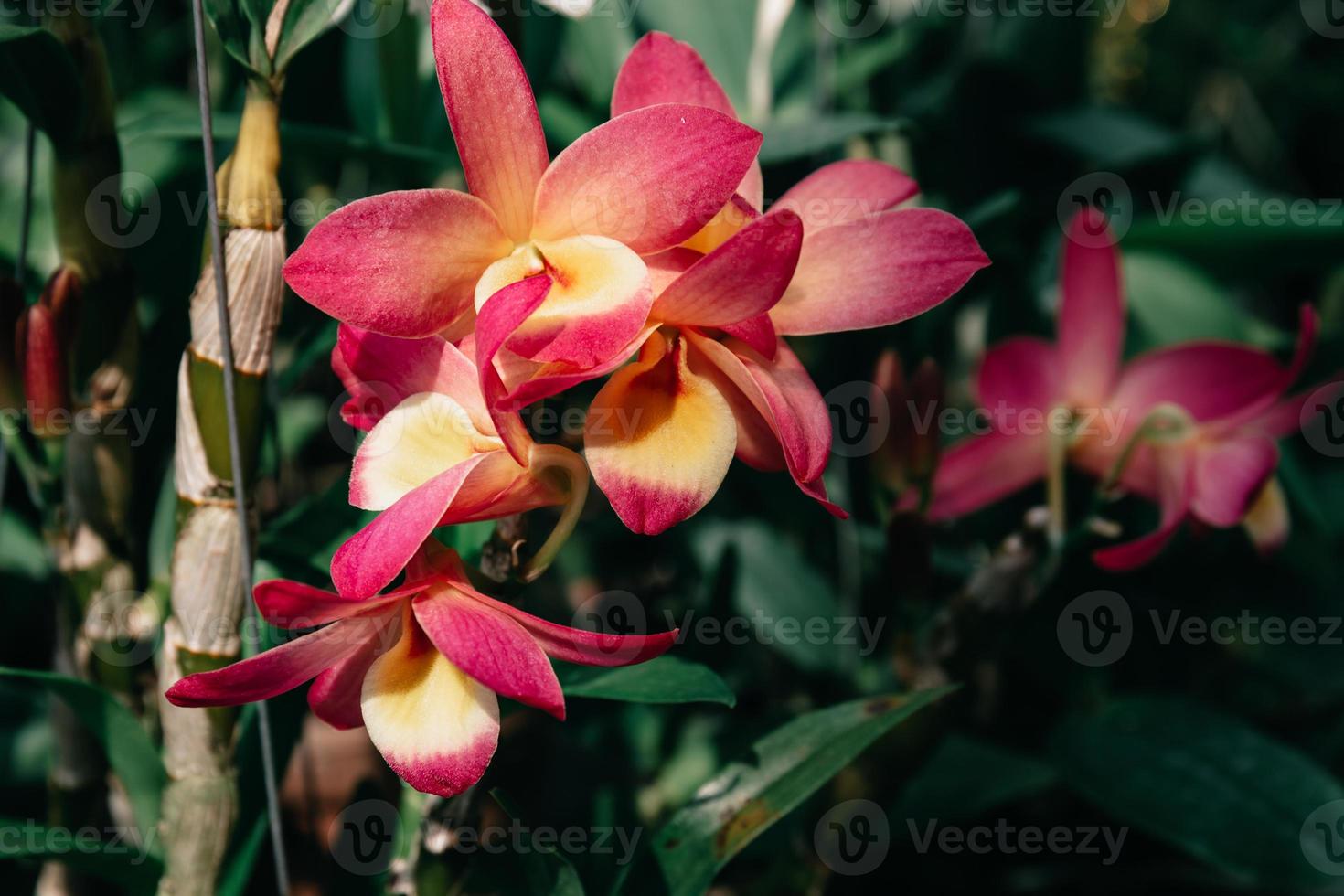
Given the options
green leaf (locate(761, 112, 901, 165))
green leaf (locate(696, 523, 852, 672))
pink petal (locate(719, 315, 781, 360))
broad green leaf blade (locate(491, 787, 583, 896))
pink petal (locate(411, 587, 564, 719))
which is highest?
green leaf (locate(761, 112, 901, 165))

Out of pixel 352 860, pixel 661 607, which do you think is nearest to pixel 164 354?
pixel 352 860

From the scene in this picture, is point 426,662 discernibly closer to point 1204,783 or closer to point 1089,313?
point 1089,313

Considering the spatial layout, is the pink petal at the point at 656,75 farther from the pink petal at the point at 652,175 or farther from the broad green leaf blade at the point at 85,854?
the broad green leaf blade at the point at 85,854

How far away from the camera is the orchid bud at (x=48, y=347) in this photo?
545 millimetres

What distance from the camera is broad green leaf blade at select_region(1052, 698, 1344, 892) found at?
0.77 metres

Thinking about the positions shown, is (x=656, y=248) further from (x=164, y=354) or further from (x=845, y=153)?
(x=845, y=153)

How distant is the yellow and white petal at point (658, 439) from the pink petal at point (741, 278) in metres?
0.03

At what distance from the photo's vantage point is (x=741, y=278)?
1.30ft

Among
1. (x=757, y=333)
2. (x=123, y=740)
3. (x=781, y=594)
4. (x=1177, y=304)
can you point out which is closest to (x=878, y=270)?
(x=757, y=333)

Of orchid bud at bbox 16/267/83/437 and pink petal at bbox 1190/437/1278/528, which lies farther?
pink petal at bbox 1190/437/1278/528

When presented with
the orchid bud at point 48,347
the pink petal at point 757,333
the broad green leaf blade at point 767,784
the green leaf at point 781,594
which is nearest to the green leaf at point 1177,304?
the green leaf at point 781,594

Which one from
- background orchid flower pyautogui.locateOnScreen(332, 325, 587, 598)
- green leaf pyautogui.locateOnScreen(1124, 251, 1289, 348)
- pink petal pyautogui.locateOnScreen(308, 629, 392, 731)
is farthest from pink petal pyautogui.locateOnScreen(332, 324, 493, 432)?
green leaf pyautogui.locateOnScreen(1124, 251, 1289, 348)

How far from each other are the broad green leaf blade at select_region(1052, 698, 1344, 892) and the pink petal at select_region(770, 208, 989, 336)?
0.56m

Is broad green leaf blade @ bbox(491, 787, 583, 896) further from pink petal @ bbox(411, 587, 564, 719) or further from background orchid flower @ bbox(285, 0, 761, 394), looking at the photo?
background orchid flower @ bbox(285, 0, 761, 394)
